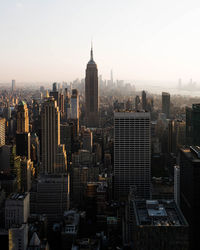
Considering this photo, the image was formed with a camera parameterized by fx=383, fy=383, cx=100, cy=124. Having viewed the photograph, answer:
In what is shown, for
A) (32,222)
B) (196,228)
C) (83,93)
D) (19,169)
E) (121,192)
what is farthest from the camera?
(83,93)

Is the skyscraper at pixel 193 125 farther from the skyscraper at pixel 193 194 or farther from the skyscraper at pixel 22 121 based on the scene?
the skyscraper at pixel 22 121

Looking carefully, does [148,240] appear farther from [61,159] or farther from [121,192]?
[61,159]

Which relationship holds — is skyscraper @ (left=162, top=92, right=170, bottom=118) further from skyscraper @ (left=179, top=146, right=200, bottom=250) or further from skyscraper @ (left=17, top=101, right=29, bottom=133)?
skyscraper @ (left=17, top=101, right=29, bottom=133)

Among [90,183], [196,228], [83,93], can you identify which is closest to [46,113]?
[90,183]

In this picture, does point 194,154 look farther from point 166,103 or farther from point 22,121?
point 22,121

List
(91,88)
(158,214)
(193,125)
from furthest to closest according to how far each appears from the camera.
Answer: (91,88)
(193,125)
(158,214)

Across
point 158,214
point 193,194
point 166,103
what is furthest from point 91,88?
point 158,214
